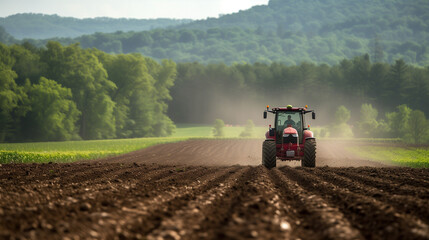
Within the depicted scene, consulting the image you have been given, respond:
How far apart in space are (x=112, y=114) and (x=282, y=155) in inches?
1953

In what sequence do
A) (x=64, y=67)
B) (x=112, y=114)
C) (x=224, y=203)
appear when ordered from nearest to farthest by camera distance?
(x=224, y=203) → (x=64, y=67) → (x=112, y=114)

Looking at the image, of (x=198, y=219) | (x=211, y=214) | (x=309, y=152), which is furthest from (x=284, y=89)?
(x=198, y=219)

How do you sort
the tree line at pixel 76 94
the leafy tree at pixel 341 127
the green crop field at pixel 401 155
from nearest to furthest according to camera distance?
the green crop field at pixel 401 155 → the tree line at pixel 76 94 → the leafy tree at pixel 341 127

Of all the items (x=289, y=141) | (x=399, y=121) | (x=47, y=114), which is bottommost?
(x=289, y=141)

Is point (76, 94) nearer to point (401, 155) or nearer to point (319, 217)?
point (401, 155)

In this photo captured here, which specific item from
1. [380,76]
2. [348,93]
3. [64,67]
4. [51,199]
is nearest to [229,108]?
[348,93]

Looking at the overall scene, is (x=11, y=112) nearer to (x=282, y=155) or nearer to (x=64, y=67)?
(x=64, y=67)

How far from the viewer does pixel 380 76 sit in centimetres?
9950

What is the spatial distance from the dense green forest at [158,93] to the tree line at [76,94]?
0.43 feet

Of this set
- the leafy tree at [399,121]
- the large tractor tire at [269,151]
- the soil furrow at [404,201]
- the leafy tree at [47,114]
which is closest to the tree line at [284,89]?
the leafy tree at [399,121]

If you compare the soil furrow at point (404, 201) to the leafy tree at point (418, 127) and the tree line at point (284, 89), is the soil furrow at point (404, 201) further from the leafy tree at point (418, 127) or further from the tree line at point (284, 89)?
the tree line at point (284, 89)

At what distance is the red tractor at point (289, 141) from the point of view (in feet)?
61.9

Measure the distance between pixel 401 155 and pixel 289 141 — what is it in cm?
1581

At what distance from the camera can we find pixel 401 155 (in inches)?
1233
